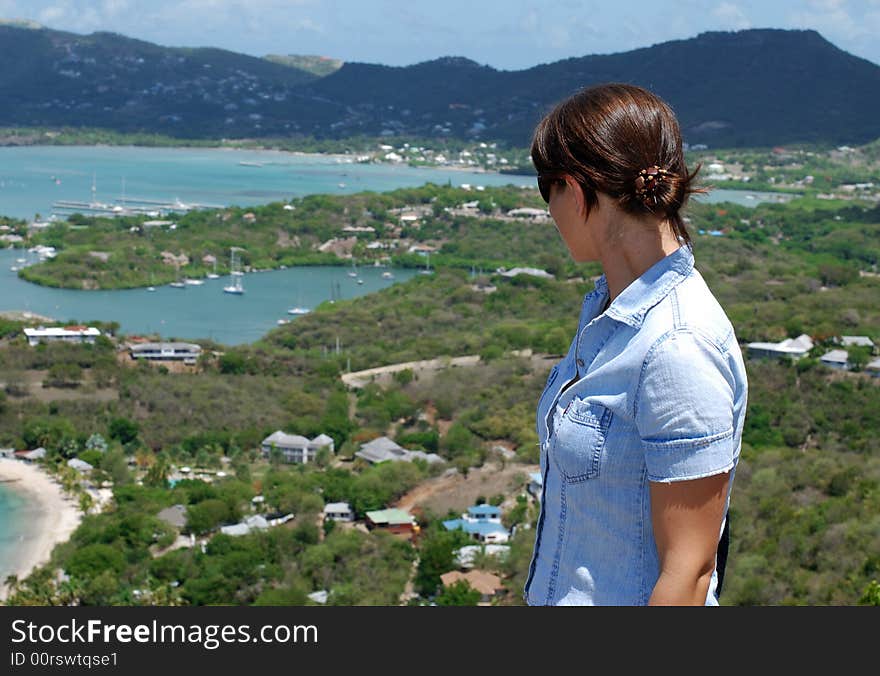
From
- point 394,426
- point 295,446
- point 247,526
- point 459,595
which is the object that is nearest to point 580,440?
point 459,595

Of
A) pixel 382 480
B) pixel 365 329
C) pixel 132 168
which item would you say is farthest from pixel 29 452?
pixel 132 168

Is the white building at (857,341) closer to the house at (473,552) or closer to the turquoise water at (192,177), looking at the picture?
the house at (473,552)

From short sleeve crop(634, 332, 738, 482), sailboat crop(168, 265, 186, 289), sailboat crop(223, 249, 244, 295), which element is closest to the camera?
short sleeve crop(634, 332, 738, 482)

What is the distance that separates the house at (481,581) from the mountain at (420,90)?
37.1 meters

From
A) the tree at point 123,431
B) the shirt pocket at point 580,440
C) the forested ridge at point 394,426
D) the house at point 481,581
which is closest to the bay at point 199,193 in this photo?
the shirt pocket at point 580,440

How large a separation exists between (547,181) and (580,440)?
0.18 m

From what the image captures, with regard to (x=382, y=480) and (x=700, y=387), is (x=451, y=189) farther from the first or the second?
(x=700, y=387)

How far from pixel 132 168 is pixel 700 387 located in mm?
46320

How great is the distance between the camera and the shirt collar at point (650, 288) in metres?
0.78

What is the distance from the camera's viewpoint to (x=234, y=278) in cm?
2389

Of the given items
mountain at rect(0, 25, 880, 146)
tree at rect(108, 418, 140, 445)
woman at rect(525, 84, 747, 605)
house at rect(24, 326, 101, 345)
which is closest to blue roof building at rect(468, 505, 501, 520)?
tree at rect(108, 418, 140, 445)

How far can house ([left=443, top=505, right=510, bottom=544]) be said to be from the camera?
322 inches

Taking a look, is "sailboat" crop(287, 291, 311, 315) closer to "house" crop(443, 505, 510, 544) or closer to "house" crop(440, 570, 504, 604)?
"house" crop(443, 505, 510, 544)

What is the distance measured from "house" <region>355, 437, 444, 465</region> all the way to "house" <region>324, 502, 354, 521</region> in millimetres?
1503
